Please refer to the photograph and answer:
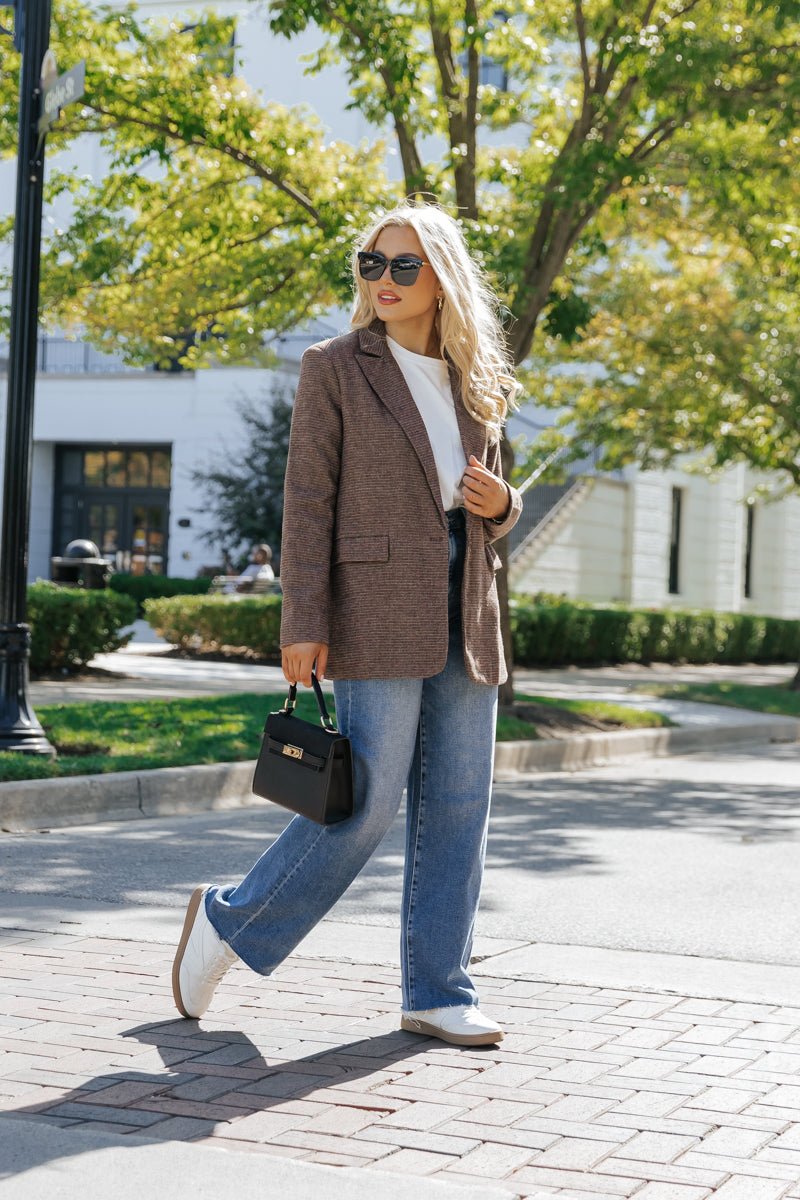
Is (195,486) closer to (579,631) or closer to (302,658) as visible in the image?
(579,631)

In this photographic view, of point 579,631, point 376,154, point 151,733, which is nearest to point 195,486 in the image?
point 579,631

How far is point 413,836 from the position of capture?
4.15m

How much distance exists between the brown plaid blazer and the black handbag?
0.17m

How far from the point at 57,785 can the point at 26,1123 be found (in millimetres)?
4870

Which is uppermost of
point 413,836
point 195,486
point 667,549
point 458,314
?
point 195,486

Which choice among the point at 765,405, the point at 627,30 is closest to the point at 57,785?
the point at 627,30

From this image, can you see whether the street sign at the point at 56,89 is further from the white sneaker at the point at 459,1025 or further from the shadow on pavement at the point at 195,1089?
the white sneaker at the point at 459,1025

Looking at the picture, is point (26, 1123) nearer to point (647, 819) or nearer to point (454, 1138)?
point (454, 1138)

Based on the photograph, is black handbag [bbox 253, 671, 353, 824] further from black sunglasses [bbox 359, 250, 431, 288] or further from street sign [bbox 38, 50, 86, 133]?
street sign [bbox 38, 50, 86, 133]

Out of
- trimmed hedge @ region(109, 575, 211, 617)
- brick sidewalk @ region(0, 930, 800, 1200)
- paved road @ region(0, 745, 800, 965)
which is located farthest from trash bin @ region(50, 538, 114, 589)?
brick sidewalk @ region(0, 930, 800, 1200)

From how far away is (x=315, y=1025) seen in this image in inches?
167

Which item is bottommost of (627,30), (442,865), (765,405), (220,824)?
(220,824)

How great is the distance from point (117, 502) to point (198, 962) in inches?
1350

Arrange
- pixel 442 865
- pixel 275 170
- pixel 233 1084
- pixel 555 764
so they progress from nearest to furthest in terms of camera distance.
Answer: pixel 233 1084 → pixel 442 865 → pixel 555 764 → pixel 275 170
